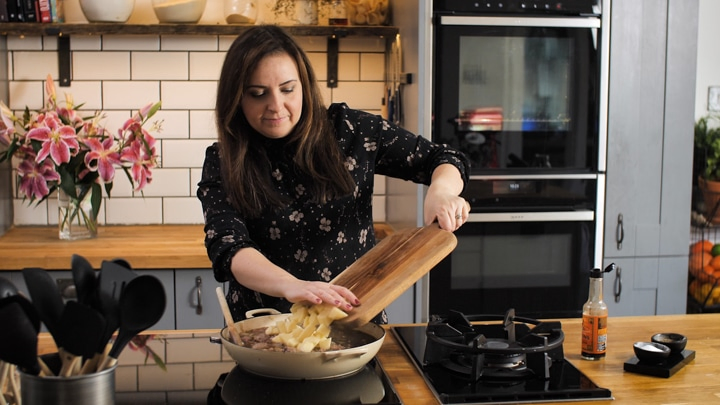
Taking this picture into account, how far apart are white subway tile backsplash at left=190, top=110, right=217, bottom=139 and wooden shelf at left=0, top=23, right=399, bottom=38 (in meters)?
0.35

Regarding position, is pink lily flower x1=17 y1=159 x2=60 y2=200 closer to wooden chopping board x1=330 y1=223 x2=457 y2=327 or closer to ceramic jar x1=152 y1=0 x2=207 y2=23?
ceramic jar x1=152 y1=0 x2=207 y2=23

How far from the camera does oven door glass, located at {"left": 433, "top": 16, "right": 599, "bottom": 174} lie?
2996 millimetres

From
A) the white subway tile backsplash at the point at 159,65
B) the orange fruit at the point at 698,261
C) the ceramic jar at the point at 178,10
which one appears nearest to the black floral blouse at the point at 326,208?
the ceramic jar at the point at 178,10

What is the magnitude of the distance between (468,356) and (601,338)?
0.28 m

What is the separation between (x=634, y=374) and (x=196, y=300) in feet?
5.54

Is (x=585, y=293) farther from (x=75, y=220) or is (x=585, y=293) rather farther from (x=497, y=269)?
(x=75, y=220)

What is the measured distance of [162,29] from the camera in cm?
320

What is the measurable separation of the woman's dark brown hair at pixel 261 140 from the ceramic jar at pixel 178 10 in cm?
138

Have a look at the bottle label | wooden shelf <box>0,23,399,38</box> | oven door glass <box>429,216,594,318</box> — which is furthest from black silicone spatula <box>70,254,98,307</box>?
wooden shelf <box>0,23,399,38</box>

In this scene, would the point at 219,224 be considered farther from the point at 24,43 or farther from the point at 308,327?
the point at 24,43

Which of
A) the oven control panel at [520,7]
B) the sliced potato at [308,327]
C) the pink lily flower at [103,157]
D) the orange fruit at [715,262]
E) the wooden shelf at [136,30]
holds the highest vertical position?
the oven control panel at [520,7]

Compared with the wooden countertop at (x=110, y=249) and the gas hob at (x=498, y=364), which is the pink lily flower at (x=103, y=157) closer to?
the wooden countertop at (x=110, y=249)

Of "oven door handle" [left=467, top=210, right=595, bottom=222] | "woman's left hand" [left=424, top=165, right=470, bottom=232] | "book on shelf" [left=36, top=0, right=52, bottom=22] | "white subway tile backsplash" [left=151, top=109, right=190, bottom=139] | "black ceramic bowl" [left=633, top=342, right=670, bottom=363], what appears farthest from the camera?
"white subway tile backsplash" [left=151, top=109, right=190, bottom=139]

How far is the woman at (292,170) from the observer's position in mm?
1830
